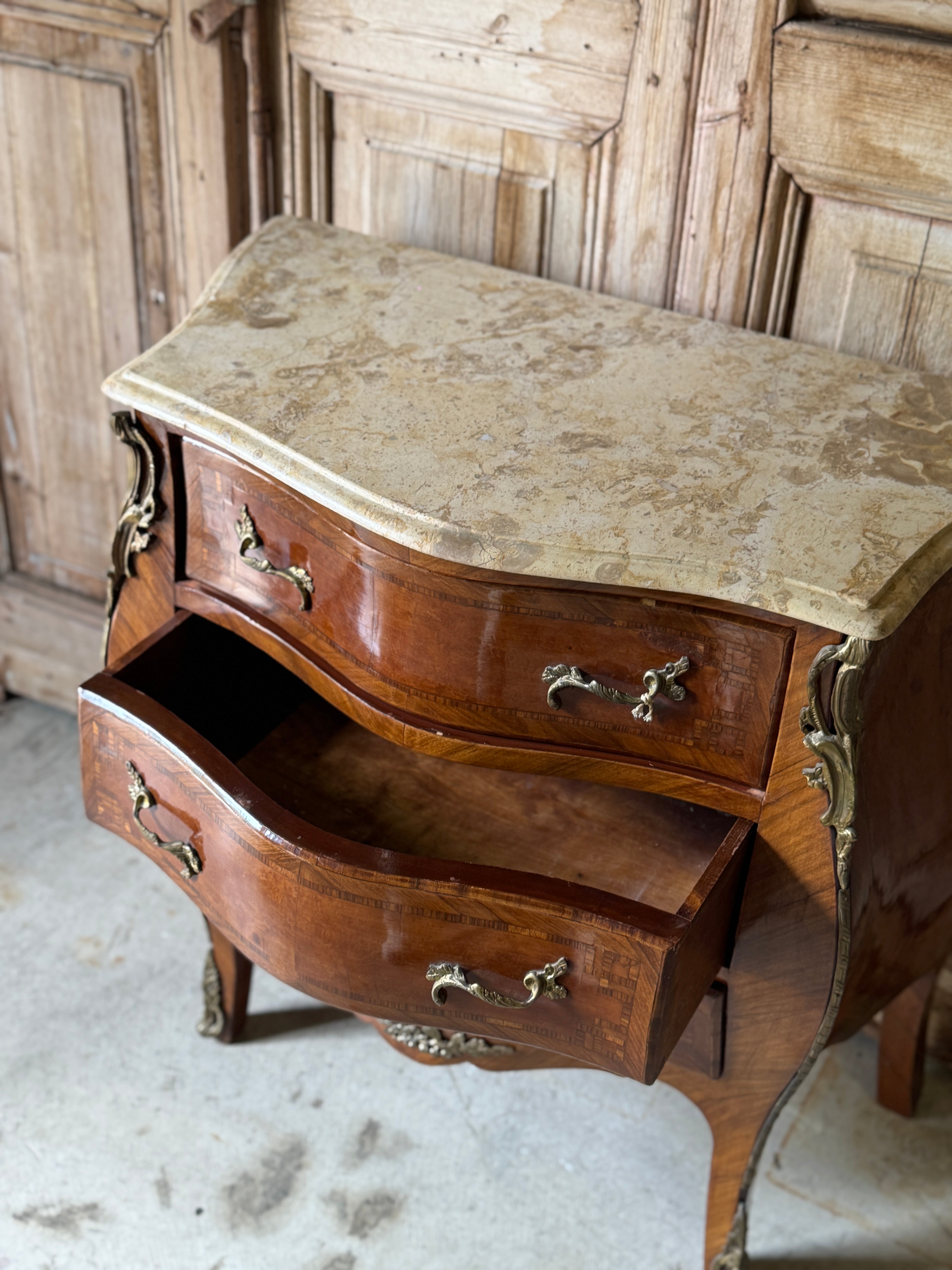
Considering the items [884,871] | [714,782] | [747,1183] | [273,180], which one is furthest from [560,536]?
[273,180]

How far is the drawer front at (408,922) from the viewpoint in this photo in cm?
97

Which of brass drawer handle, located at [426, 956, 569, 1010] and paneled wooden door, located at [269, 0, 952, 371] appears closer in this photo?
brass drawer handle, located at [426, 956, 569, 1010]

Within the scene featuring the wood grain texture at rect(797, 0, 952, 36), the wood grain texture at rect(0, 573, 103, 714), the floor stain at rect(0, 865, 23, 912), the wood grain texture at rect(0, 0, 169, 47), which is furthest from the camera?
the wood grain texture at rect(0, 573, 103, 714)

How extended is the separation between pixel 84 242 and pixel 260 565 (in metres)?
0.81

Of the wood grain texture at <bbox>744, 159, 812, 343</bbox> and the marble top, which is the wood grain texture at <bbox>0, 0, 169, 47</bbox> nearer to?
→ the marble top

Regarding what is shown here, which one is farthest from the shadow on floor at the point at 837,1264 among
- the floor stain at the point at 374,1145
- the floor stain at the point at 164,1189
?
the floor stain at the point at 164,1189

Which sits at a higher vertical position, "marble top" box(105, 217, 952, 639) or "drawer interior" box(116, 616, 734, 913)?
"marble top" box(105, 217, 952, 639)

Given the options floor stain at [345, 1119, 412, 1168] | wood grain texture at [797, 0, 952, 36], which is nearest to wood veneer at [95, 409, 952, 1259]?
floor stain at [345, 1119, 412, 1168]

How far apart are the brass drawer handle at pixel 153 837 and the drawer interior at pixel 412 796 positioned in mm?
74

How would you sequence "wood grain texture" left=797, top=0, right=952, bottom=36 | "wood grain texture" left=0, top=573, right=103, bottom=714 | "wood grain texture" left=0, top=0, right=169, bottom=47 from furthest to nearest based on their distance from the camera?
"wood grain texture" left=0, top=573, right=103, bottom=714 → "wood grain texture" left=0, top=0, right=169, bottom=47 → "wood grain texture" left=797, top=0, right=952, bottom=36

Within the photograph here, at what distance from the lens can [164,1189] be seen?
1456 millimetres

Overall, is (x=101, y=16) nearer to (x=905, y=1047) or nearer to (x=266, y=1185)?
(x=266, y=1185)

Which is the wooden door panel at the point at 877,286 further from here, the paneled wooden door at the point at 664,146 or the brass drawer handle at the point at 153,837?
the brass drawer handle at the point at 153,837

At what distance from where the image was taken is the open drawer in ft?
3.23
